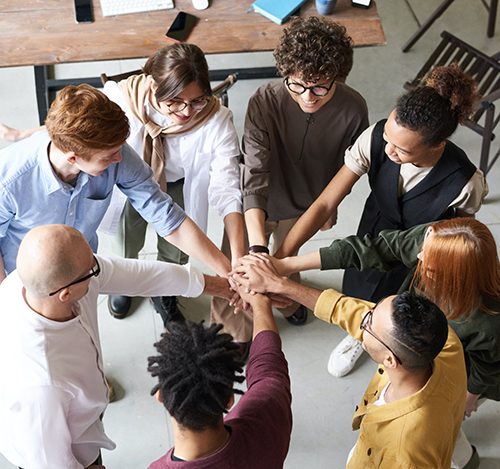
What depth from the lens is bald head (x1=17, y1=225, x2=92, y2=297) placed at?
1929 mm

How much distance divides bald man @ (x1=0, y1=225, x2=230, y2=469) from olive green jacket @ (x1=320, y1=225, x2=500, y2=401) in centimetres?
93

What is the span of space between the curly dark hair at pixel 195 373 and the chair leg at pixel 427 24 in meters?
3.41

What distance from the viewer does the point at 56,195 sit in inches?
93.7

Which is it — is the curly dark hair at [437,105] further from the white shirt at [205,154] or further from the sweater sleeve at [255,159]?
the white shirt at [205,154]

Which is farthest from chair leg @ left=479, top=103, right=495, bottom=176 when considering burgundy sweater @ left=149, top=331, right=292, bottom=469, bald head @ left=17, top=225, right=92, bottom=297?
bald head @ left=17, top=225, right=92, bottom=297

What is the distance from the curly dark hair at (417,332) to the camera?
6.32 ft

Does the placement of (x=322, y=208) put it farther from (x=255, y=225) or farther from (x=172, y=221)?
(x=172, y=221)

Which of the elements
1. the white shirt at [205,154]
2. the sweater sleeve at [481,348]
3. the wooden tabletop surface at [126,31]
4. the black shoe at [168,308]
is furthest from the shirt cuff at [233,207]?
the wooden tabletop surface at [126,31]

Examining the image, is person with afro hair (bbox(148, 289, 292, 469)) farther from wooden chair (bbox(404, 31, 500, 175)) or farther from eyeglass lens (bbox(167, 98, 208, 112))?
wooden chair (bbox(404, 31, 500, 175))

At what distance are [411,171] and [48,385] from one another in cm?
137

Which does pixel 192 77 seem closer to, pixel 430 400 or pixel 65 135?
pixel 65 135

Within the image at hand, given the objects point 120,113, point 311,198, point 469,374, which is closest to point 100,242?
point 311,198

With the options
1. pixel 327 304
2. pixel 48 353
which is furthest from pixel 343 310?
pixel 48 353

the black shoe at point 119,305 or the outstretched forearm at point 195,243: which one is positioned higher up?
the outstretched forearm at point 195,243
